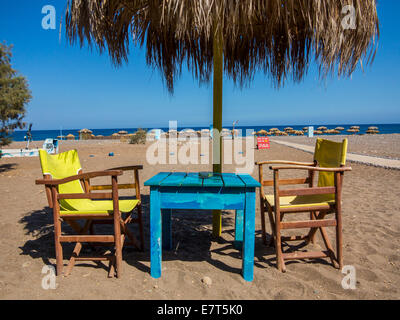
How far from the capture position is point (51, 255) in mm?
2627

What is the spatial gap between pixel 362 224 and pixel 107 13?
12.2ft

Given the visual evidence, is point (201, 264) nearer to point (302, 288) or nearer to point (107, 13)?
point (302, 288)

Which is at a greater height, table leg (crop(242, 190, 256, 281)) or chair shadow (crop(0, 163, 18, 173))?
table leg (crop(242, 190, 256, 281))

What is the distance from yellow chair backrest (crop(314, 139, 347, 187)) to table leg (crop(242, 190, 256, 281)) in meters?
0.91

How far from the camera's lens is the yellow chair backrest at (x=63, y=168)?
2.23 metres

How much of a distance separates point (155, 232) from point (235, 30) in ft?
7.31

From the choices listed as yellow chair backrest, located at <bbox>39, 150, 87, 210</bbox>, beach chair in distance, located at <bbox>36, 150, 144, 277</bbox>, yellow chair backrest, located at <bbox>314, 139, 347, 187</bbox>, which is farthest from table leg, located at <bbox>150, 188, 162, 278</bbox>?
yellow chair backrest, located at <bbox>314, 139, 347, 187</bbox>

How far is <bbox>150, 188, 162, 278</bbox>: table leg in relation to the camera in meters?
2.12

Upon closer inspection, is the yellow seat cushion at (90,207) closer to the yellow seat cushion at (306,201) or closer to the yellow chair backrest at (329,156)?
the yellow seat cushion at (306,201)

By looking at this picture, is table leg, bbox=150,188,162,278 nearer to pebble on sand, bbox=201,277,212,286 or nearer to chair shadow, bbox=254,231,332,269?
pebble on sand, bbox=201,277,212,286

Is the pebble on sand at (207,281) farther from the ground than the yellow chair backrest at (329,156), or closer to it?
closer to it

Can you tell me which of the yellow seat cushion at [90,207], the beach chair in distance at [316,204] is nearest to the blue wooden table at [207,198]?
the beach chair in distance at [316,204]

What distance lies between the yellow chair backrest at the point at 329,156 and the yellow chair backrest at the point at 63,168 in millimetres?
2366
